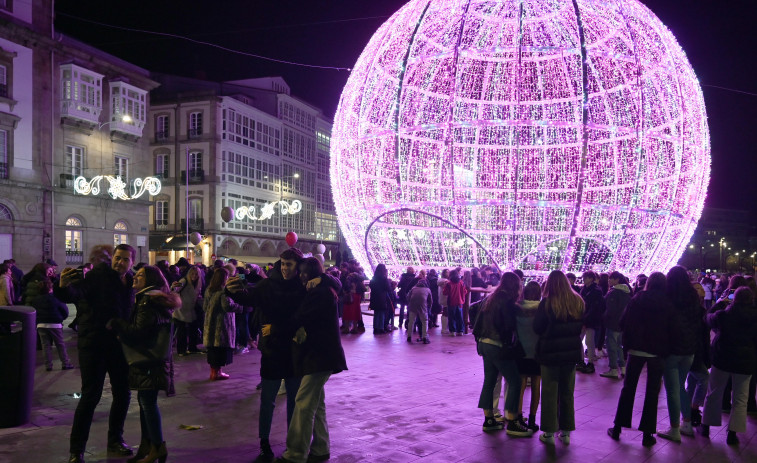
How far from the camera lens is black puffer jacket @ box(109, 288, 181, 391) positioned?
15.1 feet

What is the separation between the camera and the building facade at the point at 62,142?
83.0 feet

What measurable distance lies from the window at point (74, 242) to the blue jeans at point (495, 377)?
2718 centimetres

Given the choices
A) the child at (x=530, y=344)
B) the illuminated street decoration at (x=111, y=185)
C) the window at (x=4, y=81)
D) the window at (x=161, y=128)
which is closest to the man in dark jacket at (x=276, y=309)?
the child at (x=530, y=344)

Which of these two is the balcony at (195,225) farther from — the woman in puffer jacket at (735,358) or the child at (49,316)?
the woman in puffer jacket at (735,358)

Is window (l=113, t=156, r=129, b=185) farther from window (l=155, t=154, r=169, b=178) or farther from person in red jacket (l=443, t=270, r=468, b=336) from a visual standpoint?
person in red jacket (l=443, t=270, r=468, b=336)

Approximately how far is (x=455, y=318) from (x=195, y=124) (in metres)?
31.3

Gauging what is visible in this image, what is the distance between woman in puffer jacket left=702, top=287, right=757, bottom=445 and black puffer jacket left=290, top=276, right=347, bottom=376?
3.83 metres

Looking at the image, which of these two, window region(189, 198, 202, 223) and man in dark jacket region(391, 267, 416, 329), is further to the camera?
window region(189, 198, 202, 223)

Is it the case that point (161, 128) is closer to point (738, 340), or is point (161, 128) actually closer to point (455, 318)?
point (455, 318)

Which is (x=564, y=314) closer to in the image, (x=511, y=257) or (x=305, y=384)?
(x=305, y=384)

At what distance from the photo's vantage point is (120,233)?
31.2 m

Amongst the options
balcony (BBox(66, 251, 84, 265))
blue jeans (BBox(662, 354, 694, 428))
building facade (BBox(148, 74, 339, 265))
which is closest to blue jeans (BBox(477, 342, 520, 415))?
blue jeans (BBox(662, 354, 694, 428))

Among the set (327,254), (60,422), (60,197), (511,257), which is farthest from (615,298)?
(327,254)

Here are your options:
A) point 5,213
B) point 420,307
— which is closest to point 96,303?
point 420,307
